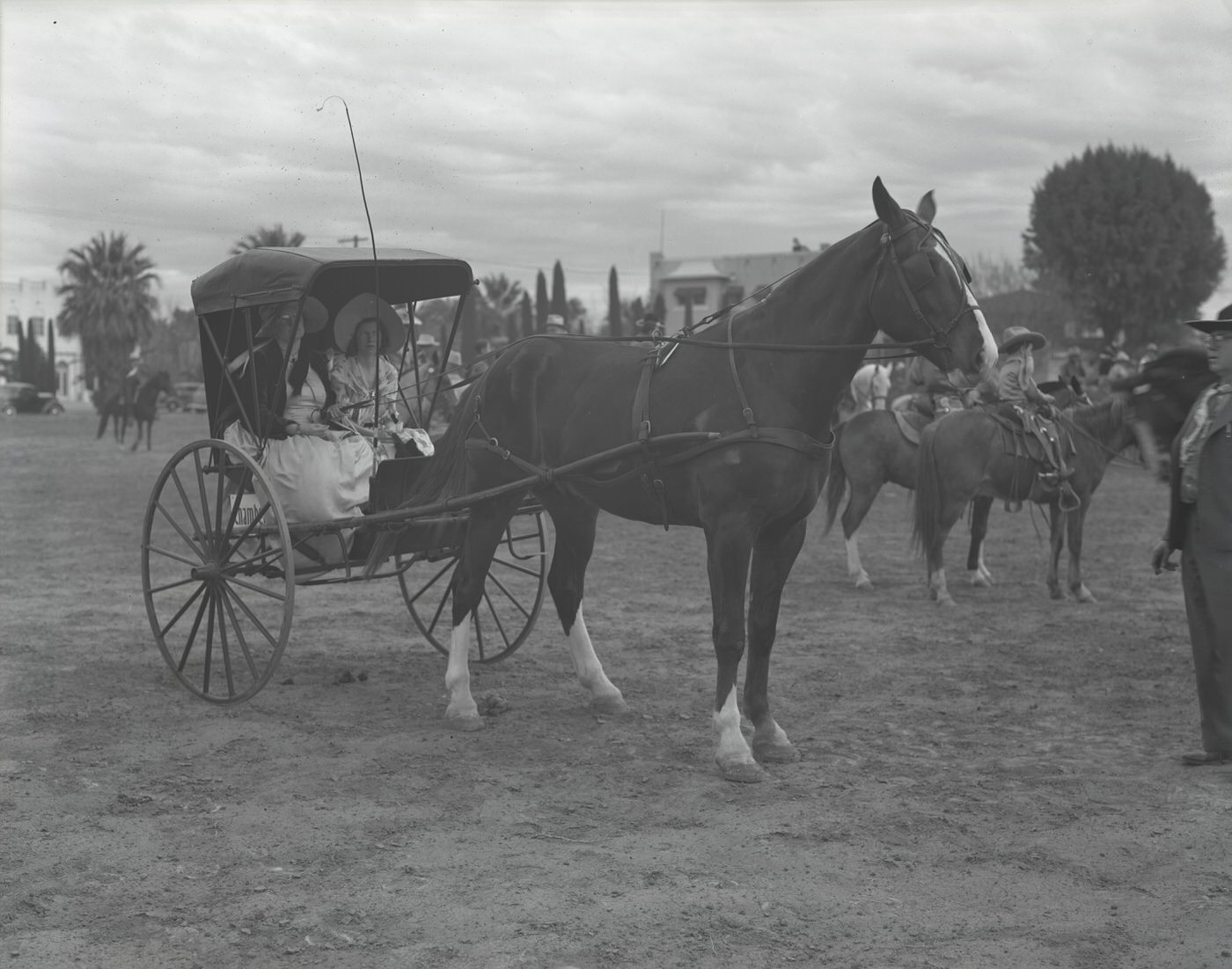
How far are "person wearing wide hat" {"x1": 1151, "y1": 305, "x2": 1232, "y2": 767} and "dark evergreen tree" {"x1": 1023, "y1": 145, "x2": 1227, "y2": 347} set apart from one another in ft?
138

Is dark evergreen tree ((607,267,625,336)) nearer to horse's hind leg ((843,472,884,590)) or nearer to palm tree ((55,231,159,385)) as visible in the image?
palm tree ((55,231,159,385))

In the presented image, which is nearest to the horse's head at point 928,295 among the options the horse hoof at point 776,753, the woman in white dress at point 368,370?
the horse hoof at point 776,753

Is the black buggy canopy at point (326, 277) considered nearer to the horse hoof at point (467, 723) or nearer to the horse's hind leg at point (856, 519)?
the horse hoof at point (467, 723)

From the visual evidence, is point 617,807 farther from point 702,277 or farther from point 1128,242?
point 702,277

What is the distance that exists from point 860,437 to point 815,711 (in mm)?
5547

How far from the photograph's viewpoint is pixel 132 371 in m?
31.7

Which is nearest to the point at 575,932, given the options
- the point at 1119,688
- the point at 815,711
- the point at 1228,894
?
the point at 1228,894

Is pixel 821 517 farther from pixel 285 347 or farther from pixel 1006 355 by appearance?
pixel 285 347

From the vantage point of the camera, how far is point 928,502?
10.7 m

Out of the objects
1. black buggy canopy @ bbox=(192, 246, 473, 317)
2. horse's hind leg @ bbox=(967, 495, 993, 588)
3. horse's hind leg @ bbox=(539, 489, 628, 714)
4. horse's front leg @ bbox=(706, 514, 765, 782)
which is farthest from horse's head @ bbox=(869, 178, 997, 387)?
horse's hind leg @ bbox=(967, 495, 993, 588)

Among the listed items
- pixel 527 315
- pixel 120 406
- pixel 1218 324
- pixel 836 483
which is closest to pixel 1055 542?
pixel 836 483

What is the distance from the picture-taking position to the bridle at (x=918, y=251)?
17.1ft

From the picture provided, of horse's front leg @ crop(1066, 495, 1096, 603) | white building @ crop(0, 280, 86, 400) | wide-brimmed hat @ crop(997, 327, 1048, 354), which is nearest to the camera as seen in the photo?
wide-brimmed hat @ crop(997, 327, 1048, 354)

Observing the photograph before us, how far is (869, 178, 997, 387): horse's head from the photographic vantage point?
16.9ft
